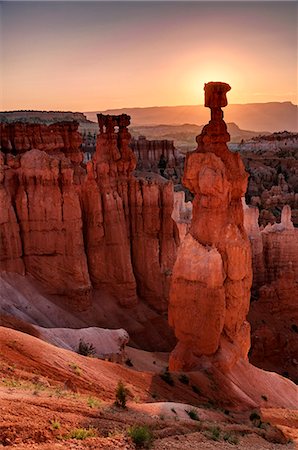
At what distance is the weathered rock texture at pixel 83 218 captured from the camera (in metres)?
20.4

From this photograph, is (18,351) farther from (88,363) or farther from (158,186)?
(158,186)

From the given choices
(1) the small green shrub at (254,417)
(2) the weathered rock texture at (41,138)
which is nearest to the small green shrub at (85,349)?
(1) the small green shrub at (254,417)

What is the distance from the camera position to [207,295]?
47.9 ft

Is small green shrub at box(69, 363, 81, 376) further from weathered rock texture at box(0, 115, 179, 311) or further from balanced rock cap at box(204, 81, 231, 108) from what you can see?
weathered rock texture at box(0, 115, 179, 311)

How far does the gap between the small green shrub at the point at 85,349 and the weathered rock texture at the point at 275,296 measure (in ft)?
36.0

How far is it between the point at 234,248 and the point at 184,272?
1.58 m

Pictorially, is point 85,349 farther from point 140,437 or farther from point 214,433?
point 140,437

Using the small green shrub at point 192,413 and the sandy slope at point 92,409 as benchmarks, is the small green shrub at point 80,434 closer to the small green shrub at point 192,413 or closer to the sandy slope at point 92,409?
the sandy slope at point 92,409

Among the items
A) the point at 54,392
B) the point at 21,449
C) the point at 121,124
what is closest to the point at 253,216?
the point at 121,124

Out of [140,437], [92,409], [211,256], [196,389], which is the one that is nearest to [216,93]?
[211,256]

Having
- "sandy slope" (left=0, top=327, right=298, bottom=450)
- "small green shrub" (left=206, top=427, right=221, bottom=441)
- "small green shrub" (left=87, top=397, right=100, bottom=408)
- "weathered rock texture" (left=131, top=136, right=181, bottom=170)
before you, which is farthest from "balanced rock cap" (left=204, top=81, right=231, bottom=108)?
"weathered rock texture" (left=131, top=136, right=181, bottom=170)

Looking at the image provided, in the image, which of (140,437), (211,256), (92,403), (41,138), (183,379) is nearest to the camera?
(140,437)

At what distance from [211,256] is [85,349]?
464cm

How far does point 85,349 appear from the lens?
50.5 ft
